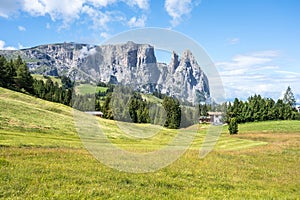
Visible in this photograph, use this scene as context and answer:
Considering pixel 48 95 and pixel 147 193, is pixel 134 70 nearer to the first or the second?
pixel 147 193

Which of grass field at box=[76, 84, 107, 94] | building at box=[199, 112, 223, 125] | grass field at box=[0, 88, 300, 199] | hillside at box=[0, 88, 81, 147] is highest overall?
grass field at box=[76, 84, 107, 94]

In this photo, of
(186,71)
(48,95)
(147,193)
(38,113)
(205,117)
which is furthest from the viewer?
(48,95)

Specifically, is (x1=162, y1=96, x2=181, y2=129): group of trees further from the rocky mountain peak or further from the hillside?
the hillside

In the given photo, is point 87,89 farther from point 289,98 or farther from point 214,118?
point 289,98

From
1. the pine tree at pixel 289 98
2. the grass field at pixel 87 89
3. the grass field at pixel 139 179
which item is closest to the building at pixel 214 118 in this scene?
the grass field at pixel 139 179

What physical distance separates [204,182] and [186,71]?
692cm

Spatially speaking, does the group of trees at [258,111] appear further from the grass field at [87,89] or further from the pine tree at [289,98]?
the grass field at [87,89]

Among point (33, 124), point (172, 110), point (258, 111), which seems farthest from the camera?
point (258, 111)

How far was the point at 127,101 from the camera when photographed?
1695 cm

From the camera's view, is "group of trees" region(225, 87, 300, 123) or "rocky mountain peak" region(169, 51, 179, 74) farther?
"group of trees" region(225, 87, 300, 123)

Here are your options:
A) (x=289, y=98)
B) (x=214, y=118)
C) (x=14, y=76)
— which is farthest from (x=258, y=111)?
(x=214, y=118)

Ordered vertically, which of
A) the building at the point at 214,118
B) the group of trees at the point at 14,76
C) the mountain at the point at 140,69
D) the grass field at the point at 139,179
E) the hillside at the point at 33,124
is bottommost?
the grass field at the point at 139,179

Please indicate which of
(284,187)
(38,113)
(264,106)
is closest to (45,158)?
(284,187)

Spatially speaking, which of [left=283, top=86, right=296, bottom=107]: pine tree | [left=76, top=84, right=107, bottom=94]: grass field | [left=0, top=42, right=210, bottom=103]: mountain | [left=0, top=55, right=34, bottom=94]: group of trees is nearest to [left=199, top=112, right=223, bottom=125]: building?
[left=0, top=42, right=210, bottom=103]: mountain
